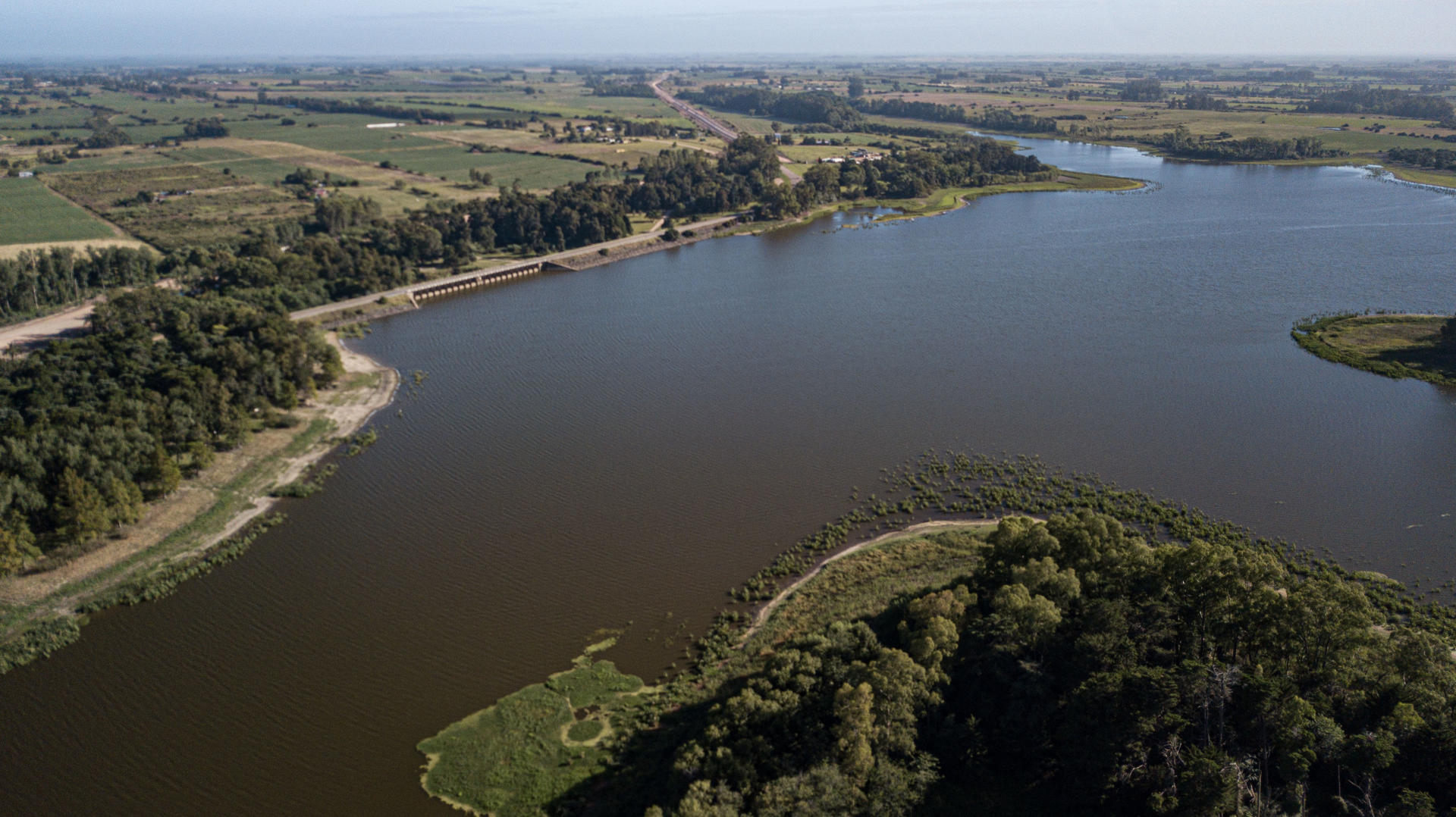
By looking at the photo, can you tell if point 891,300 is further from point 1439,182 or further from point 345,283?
point 1439,182

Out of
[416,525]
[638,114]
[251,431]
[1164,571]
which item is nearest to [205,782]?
[416,525]

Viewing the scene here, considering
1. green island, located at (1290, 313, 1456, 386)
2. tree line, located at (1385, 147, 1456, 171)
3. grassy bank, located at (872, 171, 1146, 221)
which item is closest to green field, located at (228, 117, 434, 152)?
grassy bank, located at (872, 171, 1146, 221)

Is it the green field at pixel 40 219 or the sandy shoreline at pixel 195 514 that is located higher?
the green field at pixel 40 219

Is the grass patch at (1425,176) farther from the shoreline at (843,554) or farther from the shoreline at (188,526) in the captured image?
the shoreline at (188,526)

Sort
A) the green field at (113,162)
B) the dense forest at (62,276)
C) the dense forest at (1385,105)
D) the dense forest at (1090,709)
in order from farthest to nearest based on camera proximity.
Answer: the dense forest at (1385,105) < the green field at (113,162) < the dense forest at (62,276) < the dense forest at (1090,709)

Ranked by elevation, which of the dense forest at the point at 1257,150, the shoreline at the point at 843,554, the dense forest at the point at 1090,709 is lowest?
the shoreline at the point at 843,554

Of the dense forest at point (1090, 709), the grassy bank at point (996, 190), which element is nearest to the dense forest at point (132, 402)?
the dense forest at point (1090, 709)

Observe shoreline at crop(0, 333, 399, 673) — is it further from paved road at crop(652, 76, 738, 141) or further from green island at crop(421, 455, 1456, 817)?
paved road at crop(652, 76, 738, 141)

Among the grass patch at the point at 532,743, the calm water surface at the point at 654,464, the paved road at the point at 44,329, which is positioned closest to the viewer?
the grass patch at the point at 532,743
